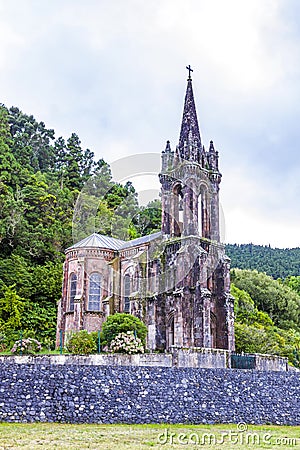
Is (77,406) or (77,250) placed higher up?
(77,250)

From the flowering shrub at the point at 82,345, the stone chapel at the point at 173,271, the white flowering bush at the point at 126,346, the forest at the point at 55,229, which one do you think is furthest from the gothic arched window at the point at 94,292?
the white flowering bush at the point at 126,346

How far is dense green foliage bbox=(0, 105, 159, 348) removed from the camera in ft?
157

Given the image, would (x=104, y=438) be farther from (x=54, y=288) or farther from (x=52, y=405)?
(x=54, y=288)

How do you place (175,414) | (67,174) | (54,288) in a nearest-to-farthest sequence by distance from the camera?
1. (175,414)
2. (54,288)
3. (67,174)

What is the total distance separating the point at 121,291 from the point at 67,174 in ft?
122

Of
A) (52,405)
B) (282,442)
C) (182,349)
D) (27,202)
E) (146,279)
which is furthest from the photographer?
(27,202)

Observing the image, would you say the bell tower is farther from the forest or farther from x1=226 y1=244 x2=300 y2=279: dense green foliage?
x1=226 y1=244 x2=300 y2=279: dense green foliage

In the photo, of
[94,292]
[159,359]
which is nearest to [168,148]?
[94,292]

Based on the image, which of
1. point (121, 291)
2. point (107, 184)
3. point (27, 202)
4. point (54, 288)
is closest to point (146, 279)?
point (121, 291)

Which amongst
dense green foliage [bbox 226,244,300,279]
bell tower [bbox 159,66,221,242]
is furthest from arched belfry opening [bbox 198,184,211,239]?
dense green foliage [bbox 226,244,300,279]

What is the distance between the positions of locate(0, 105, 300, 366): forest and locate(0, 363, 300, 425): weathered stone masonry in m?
13.6

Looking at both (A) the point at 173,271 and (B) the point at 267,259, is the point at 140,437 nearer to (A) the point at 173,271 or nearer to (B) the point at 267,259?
(A) the point at 173,271

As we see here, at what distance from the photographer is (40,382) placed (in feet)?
67.8

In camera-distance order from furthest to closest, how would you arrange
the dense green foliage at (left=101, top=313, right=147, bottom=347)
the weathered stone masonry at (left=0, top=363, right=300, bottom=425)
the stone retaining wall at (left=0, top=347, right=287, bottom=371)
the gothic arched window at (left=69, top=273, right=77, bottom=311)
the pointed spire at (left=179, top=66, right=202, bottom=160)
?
the pointed spire at (left=179, top=66, right=202, bottom=160) < the gothic arched window at (left=69, top=273, right=77, bottom=311) < the dense green foliage at (left=101, top=313, right=147, bottom=347) < the stone retaining wall at (left=0, top=347, right=287, bottom=371) < the weathered stone masonry at (left=0, top=363, right=300, bottom=425)
